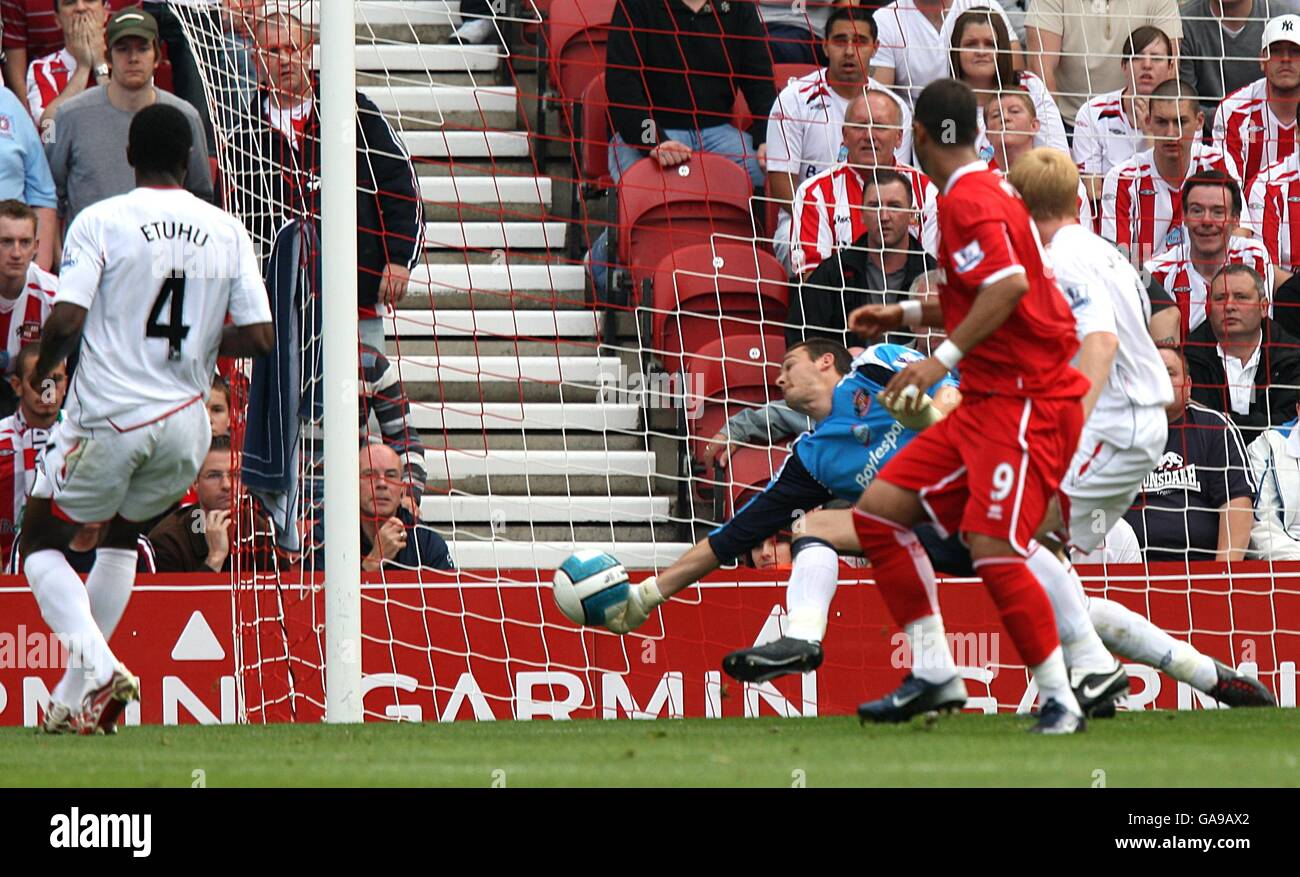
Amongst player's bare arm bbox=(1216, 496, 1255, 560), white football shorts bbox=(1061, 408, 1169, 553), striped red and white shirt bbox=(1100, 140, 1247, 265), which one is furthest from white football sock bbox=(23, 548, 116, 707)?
striped red and white shirt bbox=(1100, 140, 1247, 265)

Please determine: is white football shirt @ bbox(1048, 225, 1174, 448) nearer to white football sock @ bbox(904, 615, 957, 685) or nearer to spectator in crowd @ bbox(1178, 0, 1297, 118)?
white football sock @ bbox(904, 615, 957, 685)

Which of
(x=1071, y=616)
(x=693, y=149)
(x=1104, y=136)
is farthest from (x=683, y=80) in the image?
(x=1071, y=616)

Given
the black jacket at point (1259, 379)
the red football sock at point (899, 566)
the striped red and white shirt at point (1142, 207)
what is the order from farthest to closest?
the striped red and white shirt at point (1142, 207)
the black jacket at point (1259, 379)
the red football sock at point (899, 566)

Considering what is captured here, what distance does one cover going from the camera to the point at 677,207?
1072 cm

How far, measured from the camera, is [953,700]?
6414mm

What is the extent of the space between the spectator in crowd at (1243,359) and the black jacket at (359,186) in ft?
13.1

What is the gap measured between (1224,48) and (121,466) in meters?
7.72

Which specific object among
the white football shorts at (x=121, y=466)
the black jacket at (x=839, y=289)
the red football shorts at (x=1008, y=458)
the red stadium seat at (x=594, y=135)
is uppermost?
the red stadium seat at (x=594, y=135)

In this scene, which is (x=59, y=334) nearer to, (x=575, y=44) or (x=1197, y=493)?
(x=575, y=44)

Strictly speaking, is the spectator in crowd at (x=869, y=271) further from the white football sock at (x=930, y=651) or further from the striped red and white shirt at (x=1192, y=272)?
the white football sock at (x=930, y=651)

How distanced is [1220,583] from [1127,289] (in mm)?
2767

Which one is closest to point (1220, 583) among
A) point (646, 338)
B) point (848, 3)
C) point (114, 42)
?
point (646, 338)

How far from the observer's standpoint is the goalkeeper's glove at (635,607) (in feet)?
25.8

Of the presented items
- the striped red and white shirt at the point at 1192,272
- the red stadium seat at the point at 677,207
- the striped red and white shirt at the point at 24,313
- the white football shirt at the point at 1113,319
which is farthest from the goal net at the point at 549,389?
the white football shirt at the point at 1113,319
